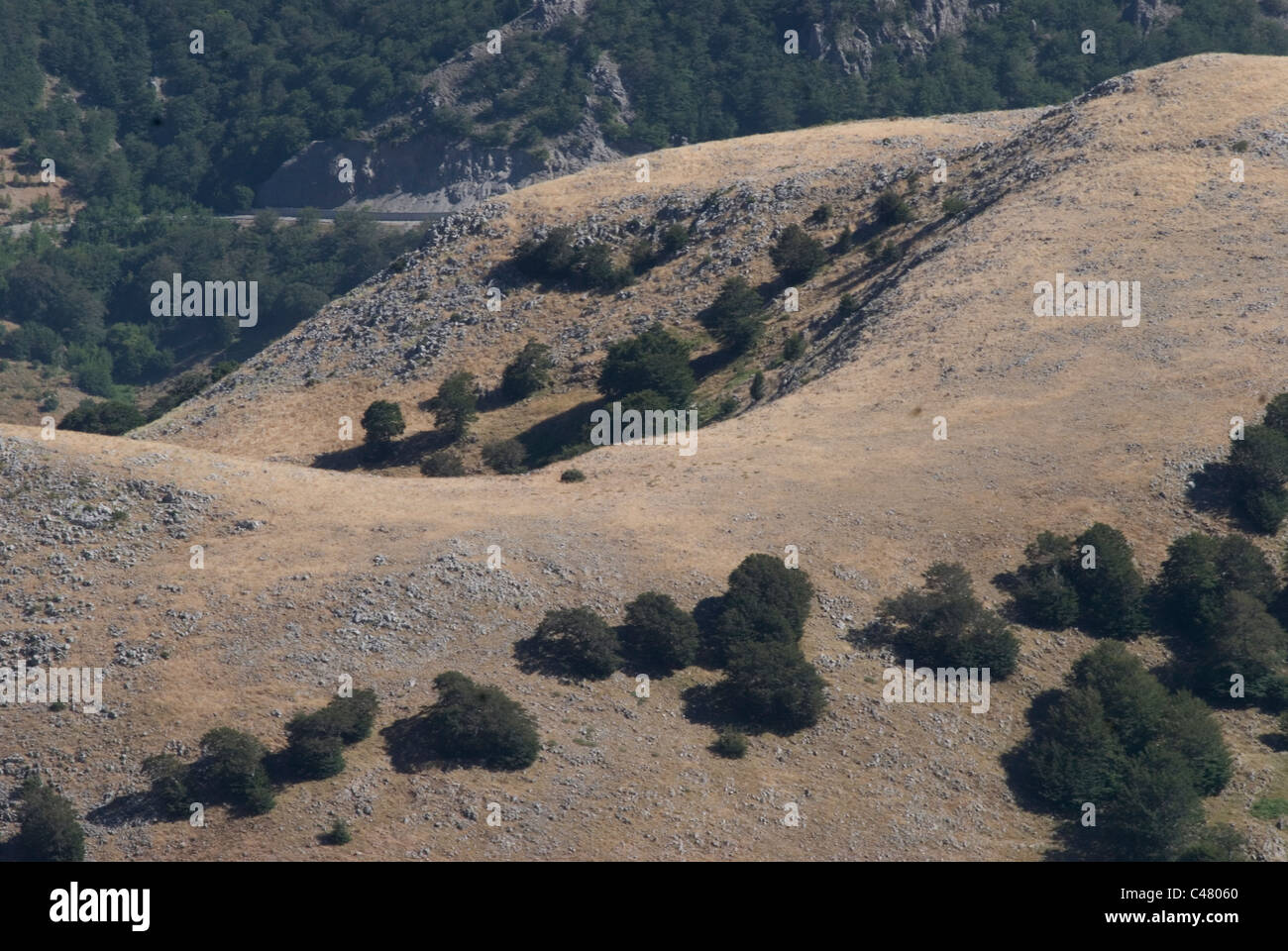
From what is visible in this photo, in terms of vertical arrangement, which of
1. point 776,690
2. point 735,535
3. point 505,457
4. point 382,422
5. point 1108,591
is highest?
point 382,422

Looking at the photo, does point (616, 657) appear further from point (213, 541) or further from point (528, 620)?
point (213, 541)

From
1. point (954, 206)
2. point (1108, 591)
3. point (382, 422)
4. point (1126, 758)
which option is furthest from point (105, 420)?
point (1126, 758)

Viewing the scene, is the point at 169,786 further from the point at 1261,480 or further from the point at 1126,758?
the point at 1261,480

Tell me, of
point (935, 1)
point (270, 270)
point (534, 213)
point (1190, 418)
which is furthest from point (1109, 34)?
point (1190, 418)

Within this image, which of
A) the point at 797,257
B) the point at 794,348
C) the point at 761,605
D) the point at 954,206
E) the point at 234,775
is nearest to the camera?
the point at 234,775

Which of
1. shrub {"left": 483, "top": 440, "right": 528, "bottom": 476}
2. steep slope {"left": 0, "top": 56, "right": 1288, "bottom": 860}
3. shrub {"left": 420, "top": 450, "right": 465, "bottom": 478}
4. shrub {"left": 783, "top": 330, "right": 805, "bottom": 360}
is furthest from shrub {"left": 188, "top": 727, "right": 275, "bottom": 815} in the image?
shrub {"left": 783, "top": 330, "right": 805, "bottom": 360}
